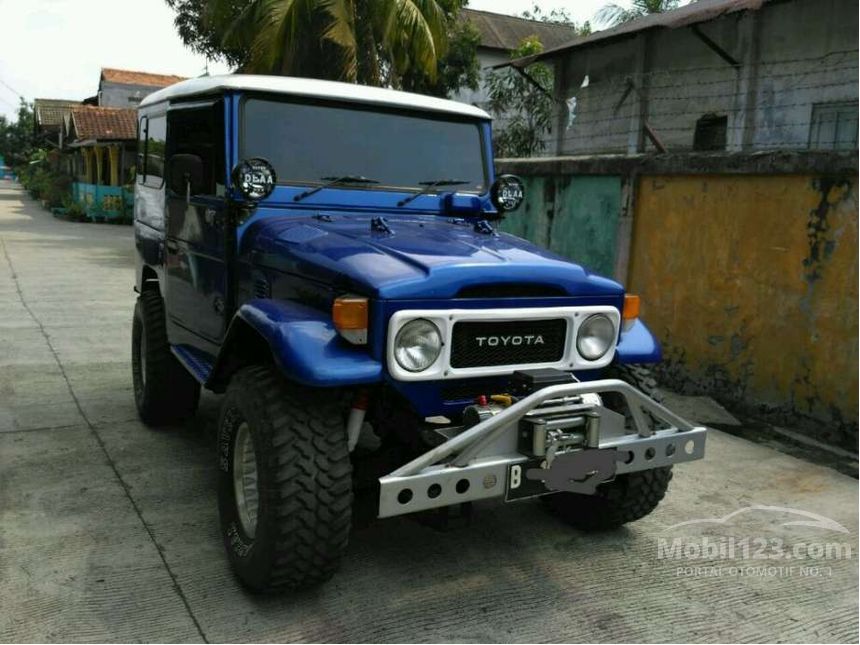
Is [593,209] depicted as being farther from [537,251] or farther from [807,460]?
[537,251]

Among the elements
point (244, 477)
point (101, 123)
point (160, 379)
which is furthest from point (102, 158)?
point (244, 477)

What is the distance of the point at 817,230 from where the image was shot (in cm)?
548

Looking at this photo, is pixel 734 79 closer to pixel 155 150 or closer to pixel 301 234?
pixel 155 150

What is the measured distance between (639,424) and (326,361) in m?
1.26

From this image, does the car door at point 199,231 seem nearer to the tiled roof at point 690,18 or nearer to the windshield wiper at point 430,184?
the windshield wiper at point 430,184

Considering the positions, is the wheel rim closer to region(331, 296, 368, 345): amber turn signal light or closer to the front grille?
region(331, 296, 368, 345): amber turn signal light

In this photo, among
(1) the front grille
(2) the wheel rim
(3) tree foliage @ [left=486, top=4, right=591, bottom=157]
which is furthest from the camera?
(3) tree foliage @ [left=486, top=4, right=591, bottom=157]

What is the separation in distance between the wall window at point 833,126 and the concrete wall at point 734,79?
50 millimetres

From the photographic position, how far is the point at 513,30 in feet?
101

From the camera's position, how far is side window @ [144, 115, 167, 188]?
4969 millimetres

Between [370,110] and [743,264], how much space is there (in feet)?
10.9

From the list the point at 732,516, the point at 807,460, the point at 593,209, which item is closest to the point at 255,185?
the point at 732,516

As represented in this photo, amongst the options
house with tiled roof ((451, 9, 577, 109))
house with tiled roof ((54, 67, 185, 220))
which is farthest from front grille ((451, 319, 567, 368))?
house with tiled roof ((451, 9, 577, 109))

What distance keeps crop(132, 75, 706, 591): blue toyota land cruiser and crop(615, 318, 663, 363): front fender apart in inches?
0.5
